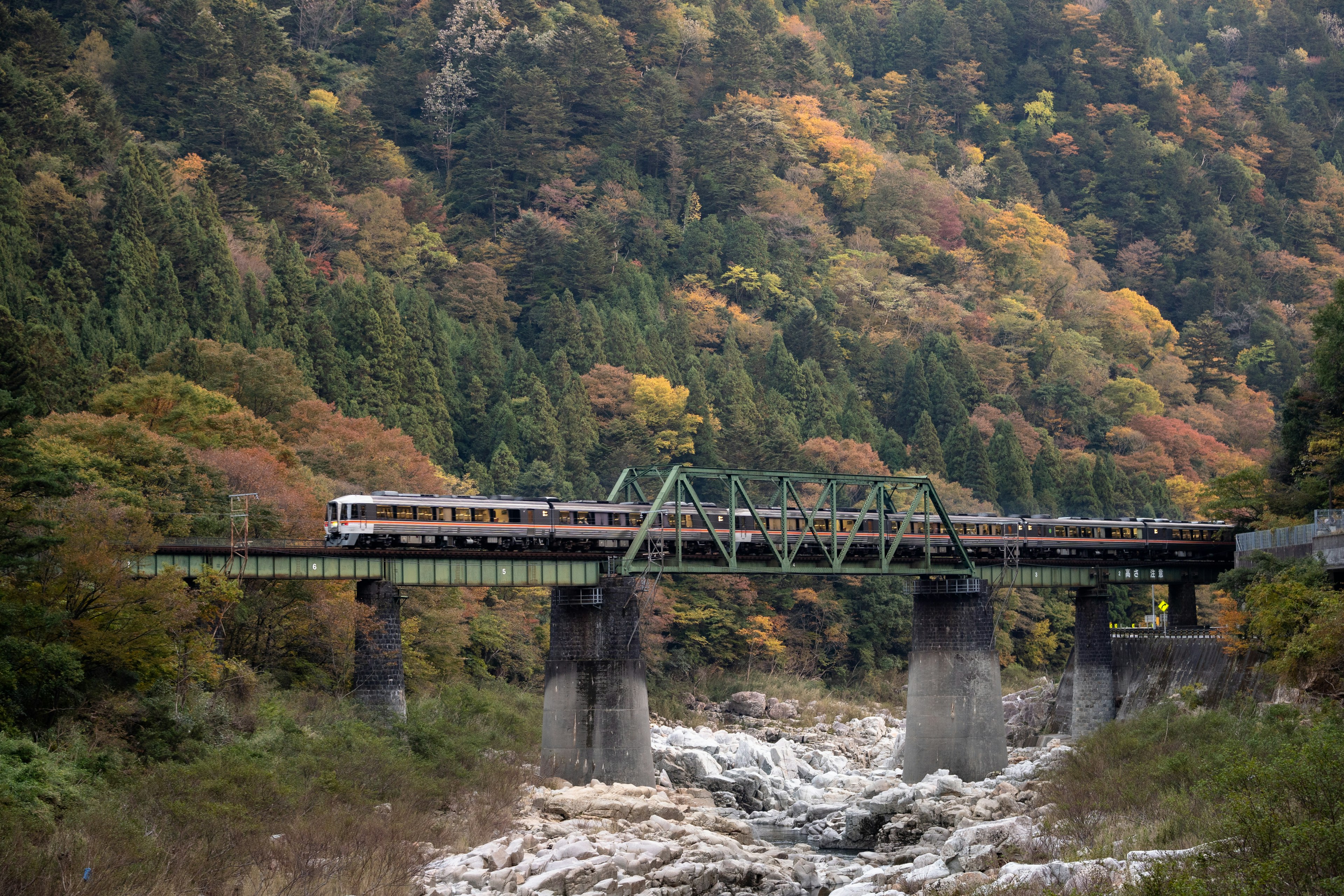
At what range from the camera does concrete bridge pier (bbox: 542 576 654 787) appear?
59.6m

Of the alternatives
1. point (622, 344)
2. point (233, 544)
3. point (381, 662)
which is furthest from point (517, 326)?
point (233, 544)

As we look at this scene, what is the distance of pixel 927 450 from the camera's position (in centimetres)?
13375

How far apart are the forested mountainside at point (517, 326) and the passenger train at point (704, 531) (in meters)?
5.04

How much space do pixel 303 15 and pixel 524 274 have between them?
64835mm

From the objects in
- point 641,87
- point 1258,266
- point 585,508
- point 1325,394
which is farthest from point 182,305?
point 1258,266

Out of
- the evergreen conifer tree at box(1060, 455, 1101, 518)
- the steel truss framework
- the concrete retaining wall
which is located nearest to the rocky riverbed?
the concrete retaining wall

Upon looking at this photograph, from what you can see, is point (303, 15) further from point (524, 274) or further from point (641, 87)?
point (524, 274)

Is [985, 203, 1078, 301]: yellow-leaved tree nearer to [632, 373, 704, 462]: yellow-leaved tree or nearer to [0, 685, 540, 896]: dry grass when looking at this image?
[632, 373, 704, 462]: yellow-leaved tree

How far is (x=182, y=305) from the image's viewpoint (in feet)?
347

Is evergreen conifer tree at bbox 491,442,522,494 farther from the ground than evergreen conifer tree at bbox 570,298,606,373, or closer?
closer

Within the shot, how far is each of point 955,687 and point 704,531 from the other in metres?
12.9

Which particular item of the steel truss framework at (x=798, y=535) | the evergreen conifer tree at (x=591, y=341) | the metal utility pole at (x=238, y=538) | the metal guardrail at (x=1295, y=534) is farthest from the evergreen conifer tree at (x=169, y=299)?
the metal guardrail at (x=1295, y=534)

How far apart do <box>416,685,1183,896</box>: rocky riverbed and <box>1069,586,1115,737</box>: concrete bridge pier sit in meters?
2.36

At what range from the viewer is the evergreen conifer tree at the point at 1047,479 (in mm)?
131750
